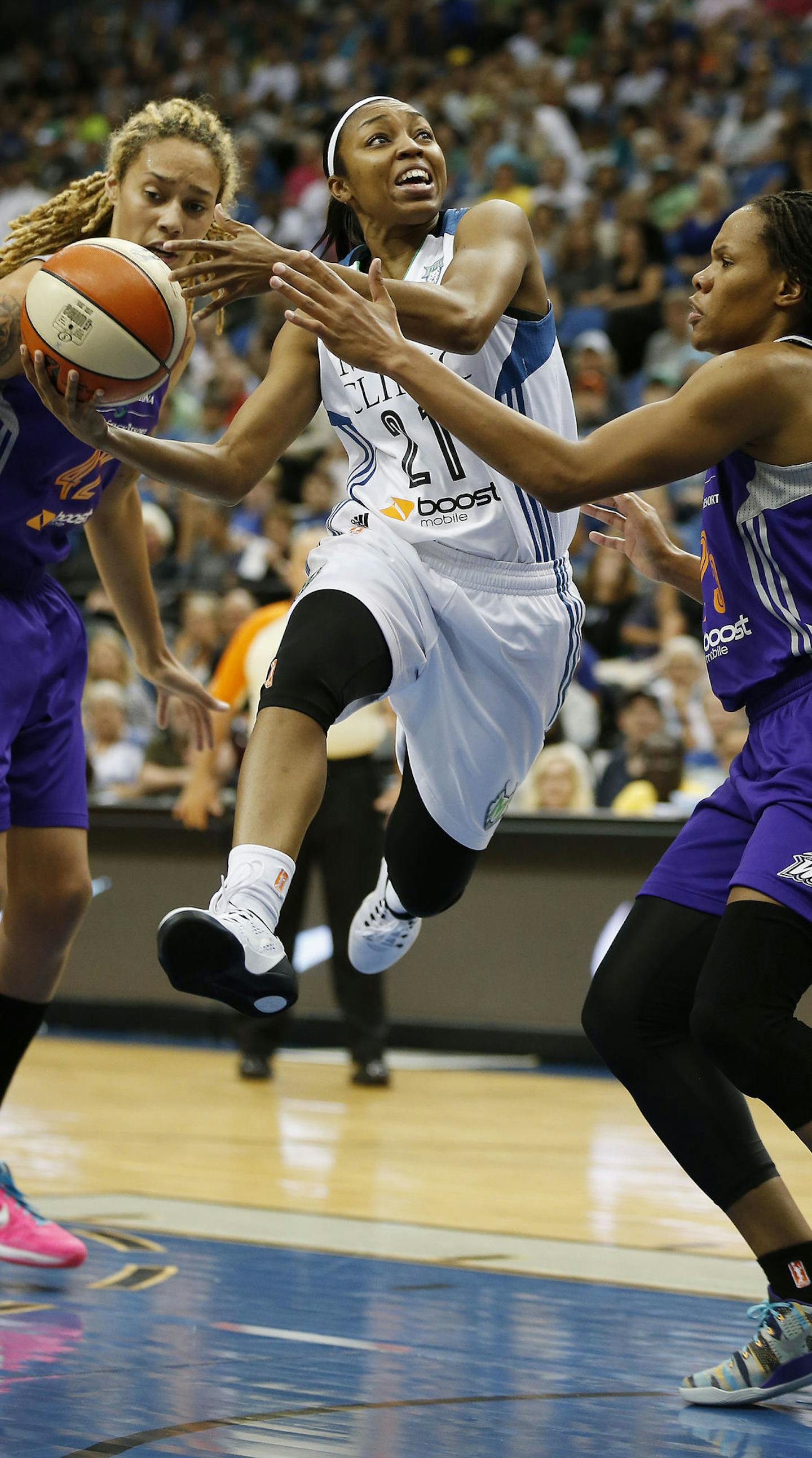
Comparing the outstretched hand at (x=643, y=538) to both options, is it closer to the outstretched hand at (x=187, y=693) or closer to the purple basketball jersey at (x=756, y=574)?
the purple basketball jersey at (x=756, y=574)

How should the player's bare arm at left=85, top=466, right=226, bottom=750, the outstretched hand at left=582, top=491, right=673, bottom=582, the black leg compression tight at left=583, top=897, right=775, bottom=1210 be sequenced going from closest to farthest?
the black leg compression tight at left=583, top=897, right=775, bottom=1210
the outstretched hand at left=582, top=491, right=673, bottom=582
the player's bare arm at left=85, top=466, right=226, bottom=750

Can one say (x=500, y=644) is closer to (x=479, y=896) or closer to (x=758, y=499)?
(x=758, y=499)

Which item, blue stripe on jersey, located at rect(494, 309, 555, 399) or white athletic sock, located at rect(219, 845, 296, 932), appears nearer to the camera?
white athletic sock, located at rect(219, 845, 296, 932)

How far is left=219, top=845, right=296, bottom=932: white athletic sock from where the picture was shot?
10.1ft

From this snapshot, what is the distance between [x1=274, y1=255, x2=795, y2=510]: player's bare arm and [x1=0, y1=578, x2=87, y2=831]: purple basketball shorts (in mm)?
1280

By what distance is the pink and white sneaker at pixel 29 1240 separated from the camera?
4094 millimetres

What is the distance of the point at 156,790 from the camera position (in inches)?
372

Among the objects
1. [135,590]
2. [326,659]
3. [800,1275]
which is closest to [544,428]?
[326,659]

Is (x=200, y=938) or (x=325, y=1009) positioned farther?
(x=325, y=1009)

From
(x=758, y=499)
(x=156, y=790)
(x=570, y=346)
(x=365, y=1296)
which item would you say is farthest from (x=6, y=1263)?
(x=570, y=346)

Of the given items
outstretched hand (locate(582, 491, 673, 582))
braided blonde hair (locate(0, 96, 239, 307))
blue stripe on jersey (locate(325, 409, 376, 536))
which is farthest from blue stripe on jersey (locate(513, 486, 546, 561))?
braided blonde hair (locate(0, 96, 239, 307))

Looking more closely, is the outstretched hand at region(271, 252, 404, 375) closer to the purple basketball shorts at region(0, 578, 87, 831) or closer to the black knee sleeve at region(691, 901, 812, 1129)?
the black knee sleeve at region(691, 901, 812, 1129)

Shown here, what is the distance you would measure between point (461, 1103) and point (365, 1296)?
3219 mm

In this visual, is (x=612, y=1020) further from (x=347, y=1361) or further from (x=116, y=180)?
(x=116, y=180)
